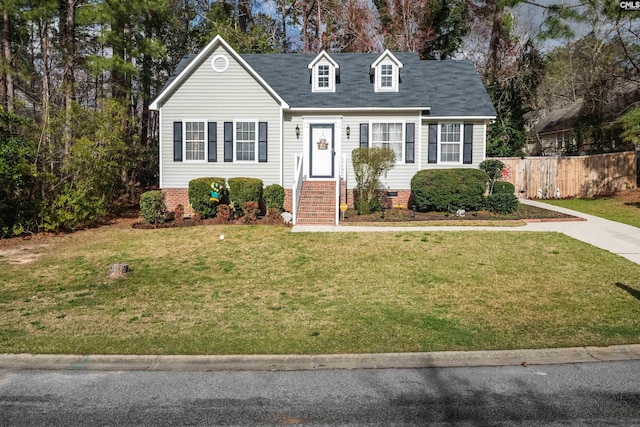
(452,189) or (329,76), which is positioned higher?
(329,76)

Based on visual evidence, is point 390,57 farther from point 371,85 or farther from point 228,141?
point 228,141

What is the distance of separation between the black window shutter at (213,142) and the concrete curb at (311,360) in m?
12.9

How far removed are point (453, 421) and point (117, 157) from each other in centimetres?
1583

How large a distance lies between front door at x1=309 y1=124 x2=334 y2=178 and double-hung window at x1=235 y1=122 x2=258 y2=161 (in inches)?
83.3

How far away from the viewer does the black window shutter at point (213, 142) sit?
18.2 metres

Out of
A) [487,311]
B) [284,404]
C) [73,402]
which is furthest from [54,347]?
[487,311]

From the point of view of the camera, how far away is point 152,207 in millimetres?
15930

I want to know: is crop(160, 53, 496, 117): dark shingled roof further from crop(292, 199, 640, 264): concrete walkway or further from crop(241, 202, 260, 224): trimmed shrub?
crop(292, 199, 640, 264): concrete walkway

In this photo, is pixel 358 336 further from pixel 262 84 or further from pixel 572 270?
pixel 262 84

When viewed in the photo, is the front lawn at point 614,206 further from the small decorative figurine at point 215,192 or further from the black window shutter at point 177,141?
the black window shutter at point 177,141

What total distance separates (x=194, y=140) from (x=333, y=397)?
48.6 ft

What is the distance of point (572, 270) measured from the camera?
9992 mm

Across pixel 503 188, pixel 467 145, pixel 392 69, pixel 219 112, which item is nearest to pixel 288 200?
pixel 219 112

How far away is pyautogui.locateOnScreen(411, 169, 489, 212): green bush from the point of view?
52.9 ft
